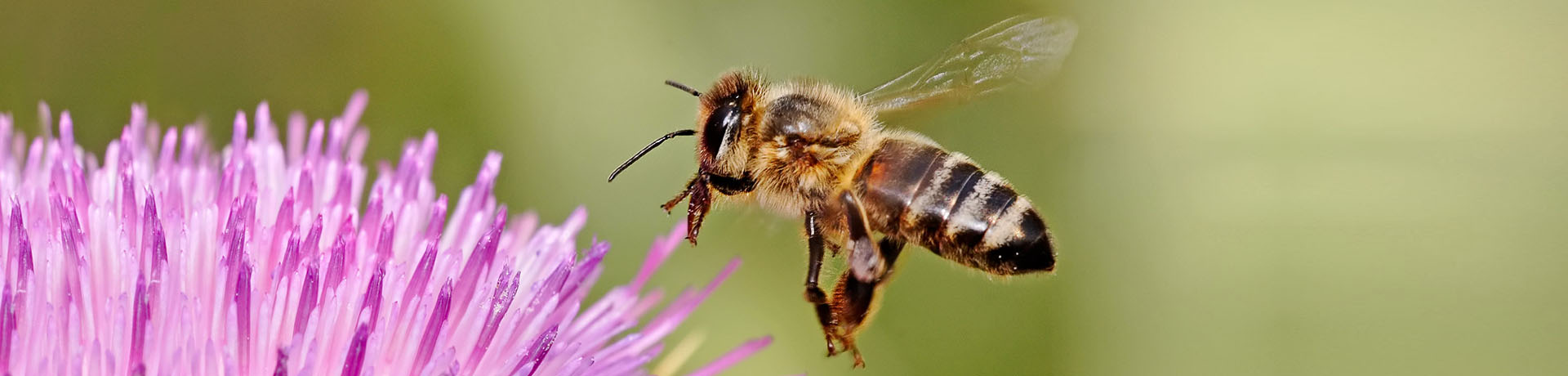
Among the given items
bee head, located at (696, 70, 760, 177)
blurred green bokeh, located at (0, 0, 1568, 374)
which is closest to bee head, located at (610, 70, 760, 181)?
bee head, located at (696, 70, 760, 177)

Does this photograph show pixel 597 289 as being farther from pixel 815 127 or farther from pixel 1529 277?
pixel 1529 277

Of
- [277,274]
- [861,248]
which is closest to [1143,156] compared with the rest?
[861,248]

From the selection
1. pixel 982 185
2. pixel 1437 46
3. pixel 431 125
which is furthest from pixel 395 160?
pixel 1437 46

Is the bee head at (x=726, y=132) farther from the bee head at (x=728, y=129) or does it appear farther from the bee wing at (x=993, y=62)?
the bee wing at (x=993, y=62)

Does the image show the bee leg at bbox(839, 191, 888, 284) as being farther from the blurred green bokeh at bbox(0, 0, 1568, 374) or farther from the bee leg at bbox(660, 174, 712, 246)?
the blurred green bokeh at bbox(0, 0, 1568, 374)

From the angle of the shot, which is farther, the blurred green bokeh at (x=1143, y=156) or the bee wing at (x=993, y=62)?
the blurred green bokeh at (x=1143, y=156)

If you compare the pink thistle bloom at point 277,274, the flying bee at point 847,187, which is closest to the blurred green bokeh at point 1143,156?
the pink thistle bloom at point 277,274
